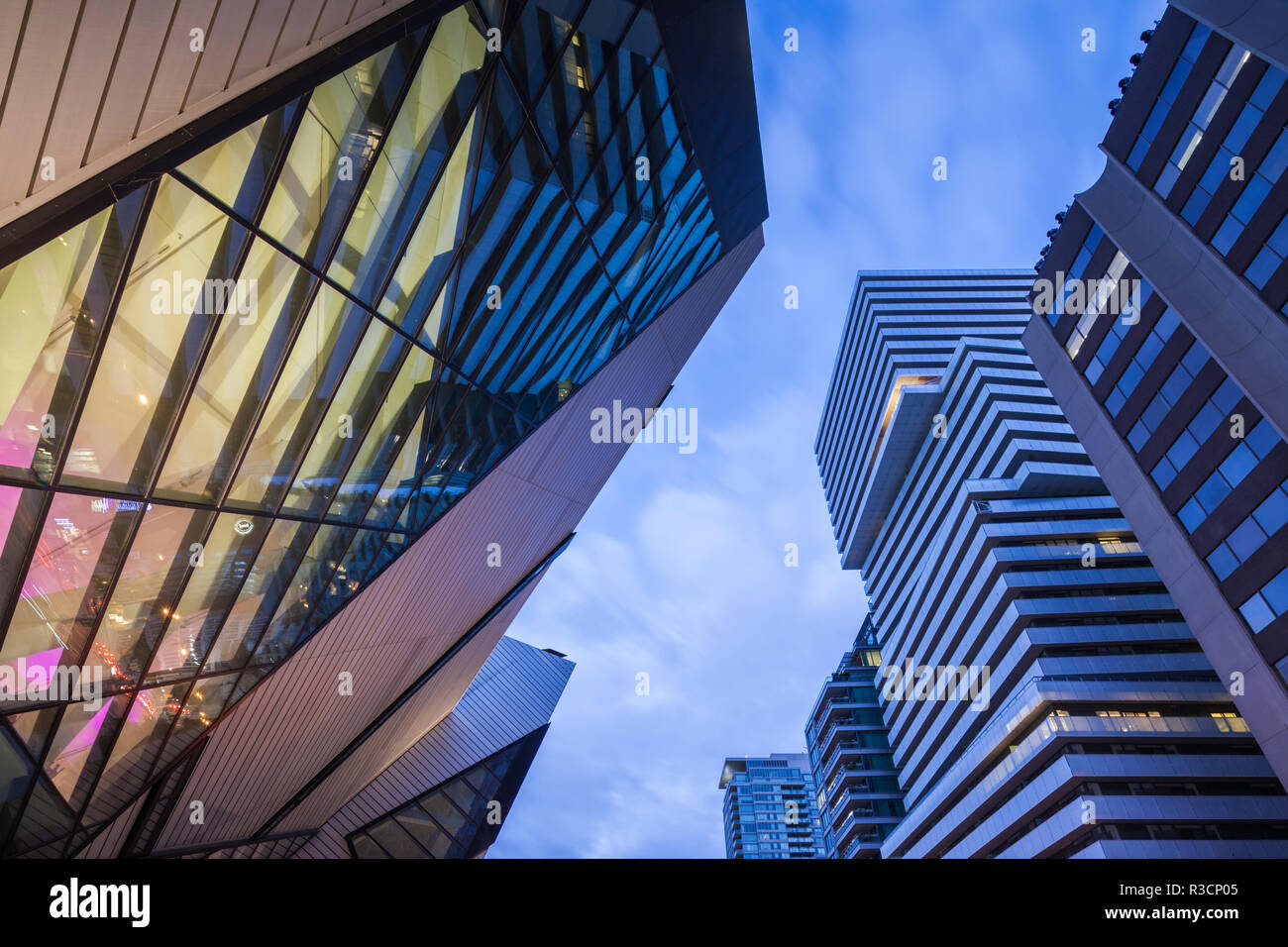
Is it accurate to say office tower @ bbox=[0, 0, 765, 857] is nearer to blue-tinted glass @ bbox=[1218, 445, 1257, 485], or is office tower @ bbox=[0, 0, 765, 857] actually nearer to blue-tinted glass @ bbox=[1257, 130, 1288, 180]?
blue-tinted glass @ bbox=[1257, 130, 1288, 180]

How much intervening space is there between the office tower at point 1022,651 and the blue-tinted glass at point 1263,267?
29.8 meters

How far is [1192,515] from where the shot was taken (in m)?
33.6

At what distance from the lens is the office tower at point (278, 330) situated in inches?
219

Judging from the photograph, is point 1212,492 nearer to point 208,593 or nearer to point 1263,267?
point 1263,267

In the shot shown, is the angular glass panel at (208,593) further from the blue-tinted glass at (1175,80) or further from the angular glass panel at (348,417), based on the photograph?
the blue-tinted glass at (1175,80)

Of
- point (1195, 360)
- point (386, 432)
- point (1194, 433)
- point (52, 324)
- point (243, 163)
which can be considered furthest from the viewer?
point (1194, 433)

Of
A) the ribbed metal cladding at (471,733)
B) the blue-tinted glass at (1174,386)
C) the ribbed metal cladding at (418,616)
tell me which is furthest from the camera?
the blue-tinted glass at (1174,386)

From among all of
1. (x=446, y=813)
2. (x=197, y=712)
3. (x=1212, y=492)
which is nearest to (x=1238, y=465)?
(x=1212, y=492)

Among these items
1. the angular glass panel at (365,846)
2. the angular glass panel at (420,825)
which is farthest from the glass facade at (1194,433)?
the angular glass panel at (365,846)

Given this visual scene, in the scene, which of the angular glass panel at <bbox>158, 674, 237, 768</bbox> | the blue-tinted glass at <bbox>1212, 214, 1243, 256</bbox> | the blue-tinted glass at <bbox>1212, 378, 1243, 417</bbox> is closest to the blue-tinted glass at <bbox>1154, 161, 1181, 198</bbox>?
the blue-tinted glass at <bbox>1212, 214, 1243, 256</bbox>

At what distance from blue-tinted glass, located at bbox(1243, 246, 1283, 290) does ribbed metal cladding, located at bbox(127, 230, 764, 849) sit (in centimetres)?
2089

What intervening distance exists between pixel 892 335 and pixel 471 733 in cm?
8298

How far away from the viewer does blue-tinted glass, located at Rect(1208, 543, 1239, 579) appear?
103 ft
